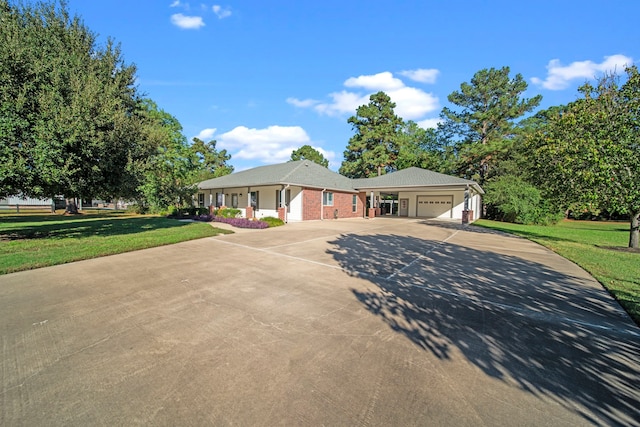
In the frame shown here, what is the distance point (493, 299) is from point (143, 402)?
5.11m

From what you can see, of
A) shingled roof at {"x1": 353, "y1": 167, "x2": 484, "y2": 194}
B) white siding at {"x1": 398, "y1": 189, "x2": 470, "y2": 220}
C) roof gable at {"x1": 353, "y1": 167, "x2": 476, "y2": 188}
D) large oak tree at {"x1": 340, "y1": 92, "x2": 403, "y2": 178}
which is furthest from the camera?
large oak tree at {"x1": 340, "y1": 92, "x2": 403, "y2": 178}

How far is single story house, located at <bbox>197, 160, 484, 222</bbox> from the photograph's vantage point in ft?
61.6

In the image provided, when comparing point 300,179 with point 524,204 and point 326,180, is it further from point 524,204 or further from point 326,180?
point 524,204

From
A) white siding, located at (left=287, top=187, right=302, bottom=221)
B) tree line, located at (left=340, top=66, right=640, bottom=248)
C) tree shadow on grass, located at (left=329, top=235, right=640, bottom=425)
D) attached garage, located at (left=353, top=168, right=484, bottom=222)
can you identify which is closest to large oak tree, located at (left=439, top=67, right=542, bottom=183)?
tree line, located at (left=340, top=66, right=640, bottom=248)

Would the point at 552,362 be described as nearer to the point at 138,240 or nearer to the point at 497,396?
the point at 497,396

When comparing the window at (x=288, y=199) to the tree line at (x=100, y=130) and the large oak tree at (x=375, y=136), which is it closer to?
the tree line at (x=100, y=130)

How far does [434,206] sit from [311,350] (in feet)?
83.5

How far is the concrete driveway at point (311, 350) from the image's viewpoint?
81.7 inches

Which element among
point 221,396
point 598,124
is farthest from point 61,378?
point 598,124

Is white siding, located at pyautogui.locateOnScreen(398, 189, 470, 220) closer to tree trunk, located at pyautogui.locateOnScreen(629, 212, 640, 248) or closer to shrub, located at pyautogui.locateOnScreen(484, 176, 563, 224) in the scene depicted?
shrub, located at pyautogui.locateOnScreen(484, 176, 563, 224)

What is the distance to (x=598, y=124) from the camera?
989 cm

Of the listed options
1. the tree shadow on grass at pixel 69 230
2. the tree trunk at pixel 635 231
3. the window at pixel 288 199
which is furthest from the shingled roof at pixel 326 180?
the tree trunk at pixel 635 231

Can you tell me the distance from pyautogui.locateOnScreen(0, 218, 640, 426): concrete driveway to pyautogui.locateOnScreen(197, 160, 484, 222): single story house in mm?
13084

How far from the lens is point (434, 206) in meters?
25.6
